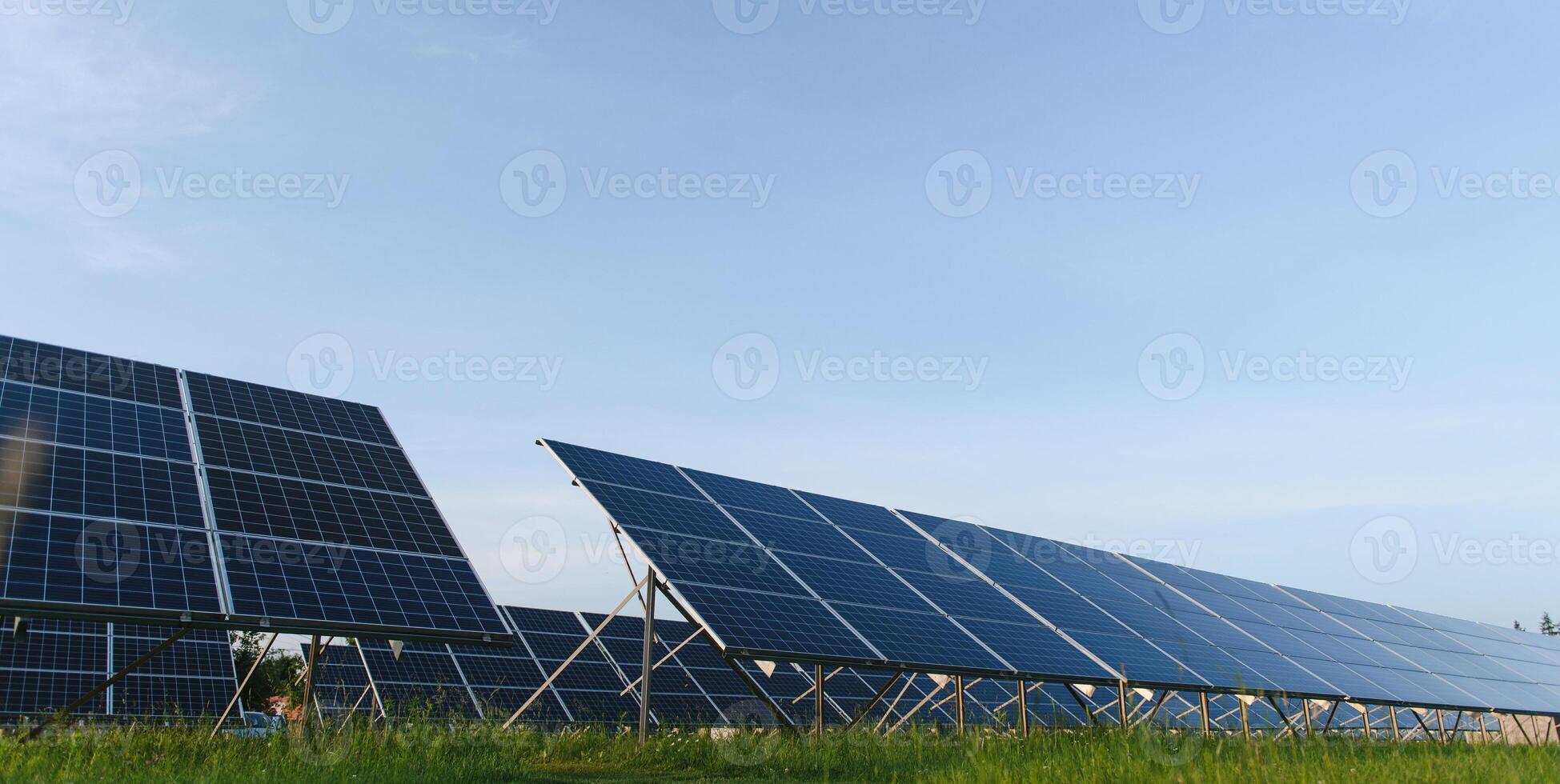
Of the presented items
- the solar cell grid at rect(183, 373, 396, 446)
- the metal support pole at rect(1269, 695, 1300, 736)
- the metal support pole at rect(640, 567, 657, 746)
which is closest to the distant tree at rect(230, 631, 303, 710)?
the solar cell grid at rect(183, 373, 396, 446)

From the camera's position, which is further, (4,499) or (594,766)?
(594,766)

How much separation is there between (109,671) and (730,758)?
15490mm

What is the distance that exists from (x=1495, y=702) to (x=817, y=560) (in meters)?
26.4

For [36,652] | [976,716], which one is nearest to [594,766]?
[36,652]

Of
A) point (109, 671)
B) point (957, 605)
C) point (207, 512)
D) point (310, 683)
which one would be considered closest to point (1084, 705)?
point (957, 605)

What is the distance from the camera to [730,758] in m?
15.4

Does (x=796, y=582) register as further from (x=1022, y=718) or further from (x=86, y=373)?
(x=86, y=373)

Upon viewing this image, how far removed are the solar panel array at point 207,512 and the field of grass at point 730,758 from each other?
1426 millimetres

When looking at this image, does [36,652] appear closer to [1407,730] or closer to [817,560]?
[817,560]

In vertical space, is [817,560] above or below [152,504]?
below

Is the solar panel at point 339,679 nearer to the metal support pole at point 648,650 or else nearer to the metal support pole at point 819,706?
the metal support pole at point 648,650

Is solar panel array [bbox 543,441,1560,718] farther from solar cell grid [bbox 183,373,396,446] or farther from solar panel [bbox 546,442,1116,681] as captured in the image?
solar cell grid [bbox 183,373,396,446]

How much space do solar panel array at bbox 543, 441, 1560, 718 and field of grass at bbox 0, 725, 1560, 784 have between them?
4.61 ft

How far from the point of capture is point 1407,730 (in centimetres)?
3738
